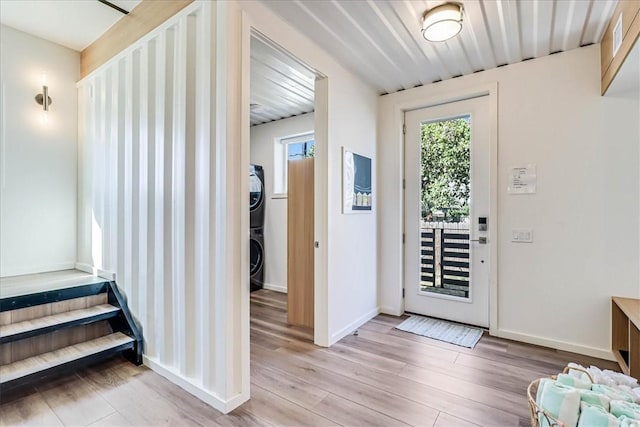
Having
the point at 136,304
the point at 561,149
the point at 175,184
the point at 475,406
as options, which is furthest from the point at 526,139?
the point at 136,304

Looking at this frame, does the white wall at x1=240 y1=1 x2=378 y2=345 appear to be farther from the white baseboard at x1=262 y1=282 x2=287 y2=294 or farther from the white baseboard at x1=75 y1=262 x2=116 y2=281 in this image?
the white baseboard at x1=75 y1=262 x2=116 y2=281

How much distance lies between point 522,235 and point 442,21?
80.8 inches

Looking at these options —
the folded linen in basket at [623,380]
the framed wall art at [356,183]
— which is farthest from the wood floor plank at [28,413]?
the folded linen in basket at [623,380]

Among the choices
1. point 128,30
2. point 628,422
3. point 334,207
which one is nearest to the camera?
point 628,422

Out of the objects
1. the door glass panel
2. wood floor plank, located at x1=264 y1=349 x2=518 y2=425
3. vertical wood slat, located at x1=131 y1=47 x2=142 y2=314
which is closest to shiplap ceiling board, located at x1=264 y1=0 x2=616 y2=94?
the door glass panel

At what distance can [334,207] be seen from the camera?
288cm

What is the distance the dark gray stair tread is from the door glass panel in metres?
3.15

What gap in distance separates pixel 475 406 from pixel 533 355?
1.11 m

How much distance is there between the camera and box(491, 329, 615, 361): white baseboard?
252 centimetres

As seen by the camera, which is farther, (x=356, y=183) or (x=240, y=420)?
(x=356, y=183)

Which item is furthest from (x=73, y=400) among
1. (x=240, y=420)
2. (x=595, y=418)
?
(x=595, y=418)

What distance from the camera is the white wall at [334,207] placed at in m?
2.77

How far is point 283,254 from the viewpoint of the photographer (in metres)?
4.68

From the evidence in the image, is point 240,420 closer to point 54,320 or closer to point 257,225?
point 54,320
